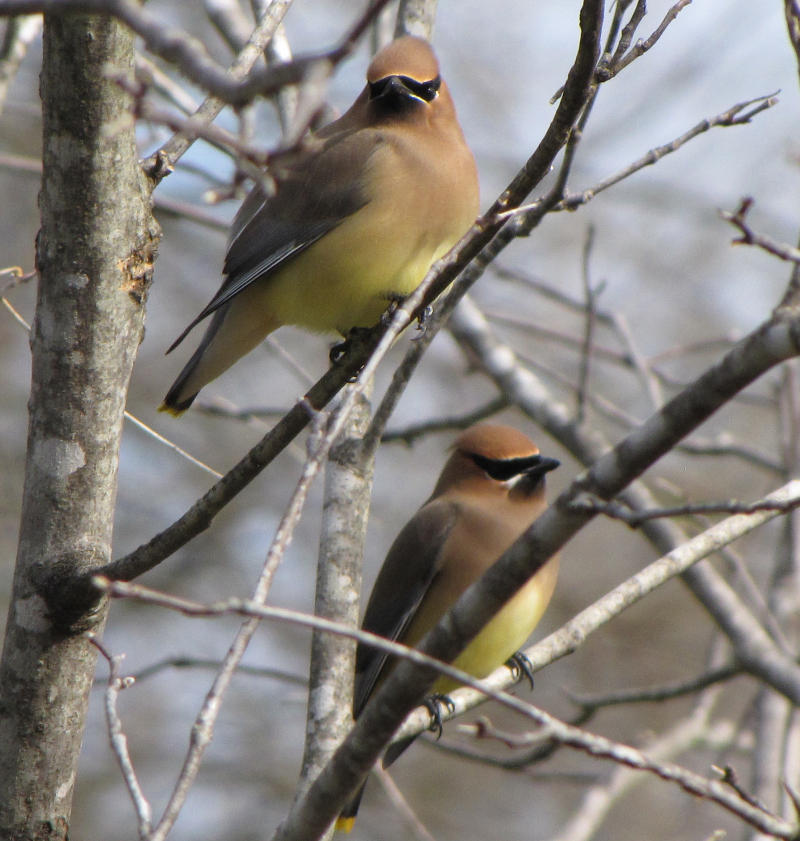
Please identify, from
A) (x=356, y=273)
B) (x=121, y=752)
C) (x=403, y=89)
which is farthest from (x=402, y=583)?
(x=121, y=752)

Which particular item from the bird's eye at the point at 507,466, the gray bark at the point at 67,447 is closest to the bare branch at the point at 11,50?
the gray bark at the point at 67,447

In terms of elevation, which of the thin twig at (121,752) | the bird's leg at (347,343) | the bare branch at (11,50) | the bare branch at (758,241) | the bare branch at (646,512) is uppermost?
the bare branch at (758,241)

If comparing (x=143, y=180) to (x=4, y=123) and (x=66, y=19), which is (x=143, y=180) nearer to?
(x=66, y=19)

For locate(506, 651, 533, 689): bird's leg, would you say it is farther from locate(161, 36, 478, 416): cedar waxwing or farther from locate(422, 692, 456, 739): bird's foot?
locate(161, 36, 478, 416): cedar waxwing

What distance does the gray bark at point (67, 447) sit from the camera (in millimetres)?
2400

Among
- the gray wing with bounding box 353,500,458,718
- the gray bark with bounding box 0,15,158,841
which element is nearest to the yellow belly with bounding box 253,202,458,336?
the gray wing with bounding box 353,500,458,718

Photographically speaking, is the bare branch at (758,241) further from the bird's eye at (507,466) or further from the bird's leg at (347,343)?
the bird's eye at (507,466)

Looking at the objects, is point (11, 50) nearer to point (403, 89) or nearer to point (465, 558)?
point (403, 89)

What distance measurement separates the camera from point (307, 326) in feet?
13.8

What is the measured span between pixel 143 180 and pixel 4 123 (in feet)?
27.6

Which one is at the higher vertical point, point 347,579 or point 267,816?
point 347,579

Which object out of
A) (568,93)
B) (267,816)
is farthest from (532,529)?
(267,816)

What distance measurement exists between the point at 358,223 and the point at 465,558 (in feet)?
4.88

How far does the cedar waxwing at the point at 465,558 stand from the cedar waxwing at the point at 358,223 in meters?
1.09
